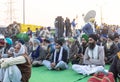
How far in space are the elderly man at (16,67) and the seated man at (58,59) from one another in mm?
2868

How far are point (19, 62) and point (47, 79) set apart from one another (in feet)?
6.20

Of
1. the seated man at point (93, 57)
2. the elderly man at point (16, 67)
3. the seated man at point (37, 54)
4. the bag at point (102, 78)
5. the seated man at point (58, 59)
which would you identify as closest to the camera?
the bag at point (102, 78)

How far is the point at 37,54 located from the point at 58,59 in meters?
1.33

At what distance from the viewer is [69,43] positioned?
405 inches

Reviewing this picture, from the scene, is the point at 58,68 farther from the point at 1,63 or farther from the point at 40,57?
A: the point at 1,63

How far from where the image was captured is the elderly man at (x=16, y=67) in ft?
16.5

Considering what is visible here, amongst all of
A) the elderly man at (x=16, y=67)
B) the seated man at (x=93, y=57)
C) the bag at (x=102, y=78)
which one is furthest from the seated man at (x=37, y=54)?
the bag at (x=102, y=78)

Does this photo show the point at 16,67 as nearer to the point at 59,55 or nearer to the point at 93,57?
the point at 93,57

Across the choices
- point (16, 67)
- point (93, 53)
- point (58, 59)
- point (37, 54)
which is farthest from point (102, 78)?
point (37, 54)

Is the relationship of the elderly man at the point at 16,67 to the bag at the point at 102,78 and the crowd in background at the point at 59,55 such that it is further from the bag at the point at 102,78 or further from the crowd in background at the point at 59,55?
the bag at the point at 102,78

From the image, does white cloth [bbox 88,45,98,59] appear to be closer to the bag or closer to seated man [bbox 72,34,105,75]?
seated man [bbox 72,34,105,75]

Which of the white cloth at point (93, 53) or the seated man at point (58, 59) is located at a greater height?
the white cloth at point (93, 53)

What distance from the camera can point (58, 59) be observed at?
830 cm

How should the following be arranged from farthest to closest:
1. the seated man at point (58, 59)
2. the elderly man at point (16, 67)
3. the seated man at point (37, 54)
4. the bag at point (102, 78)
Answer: the seated man at point (37, 54) < the seated man at point (58, 59) < the elderly man at point (16, 67) < the bag at point (102, 78)
